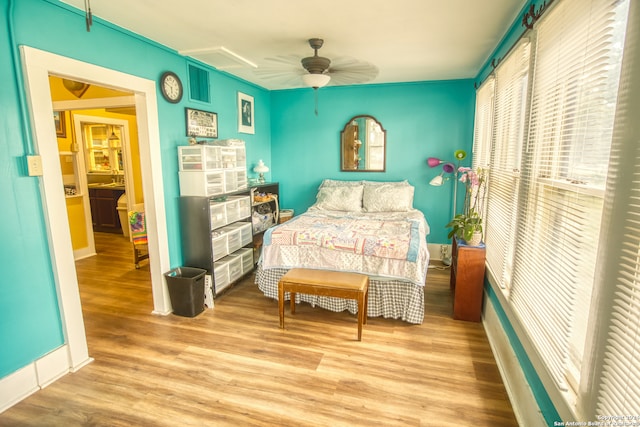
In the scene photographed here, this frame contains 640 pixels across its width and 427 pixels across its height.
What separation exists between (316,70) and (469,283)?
236cm

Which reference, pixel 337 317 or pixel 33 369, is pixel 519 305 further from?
pixel 33 369

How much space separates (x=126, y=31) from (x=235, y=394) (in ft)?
9.29

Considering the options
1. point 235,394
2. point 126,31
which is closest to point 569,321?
point 235,394

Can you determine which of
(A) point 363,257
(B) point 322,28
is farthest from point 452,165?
(B) point 322,28

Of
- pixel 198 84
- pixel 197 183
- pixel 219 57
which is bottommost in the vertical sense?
pixel 197 183

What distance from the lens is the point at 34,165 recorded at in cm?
205

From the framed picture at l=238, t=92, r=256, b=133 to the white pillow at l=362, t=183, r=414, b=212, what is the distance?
1.82 m

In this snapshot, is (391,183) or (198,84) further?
(391,183)

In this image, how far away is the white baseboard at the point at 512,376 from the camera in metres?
1.67

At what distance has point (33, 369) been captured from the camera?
2123mm

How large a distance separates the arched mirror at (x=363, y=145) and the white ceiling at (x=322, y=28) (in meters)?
1.14

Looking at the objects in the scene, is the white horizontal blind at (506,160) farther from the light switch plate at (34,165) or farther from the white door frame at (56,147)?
the light switch plate at (34,165)

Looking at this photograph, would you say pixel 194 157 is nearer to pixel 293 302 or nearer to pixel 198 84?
pixel 198 84

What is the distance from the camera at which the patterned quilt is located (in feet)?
9.49
